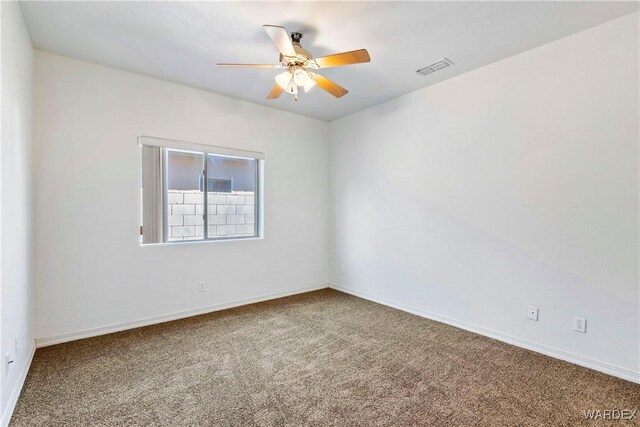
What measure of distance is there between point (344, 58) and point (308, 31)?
49 cm

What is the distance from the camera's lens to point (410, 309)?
12.4 feet

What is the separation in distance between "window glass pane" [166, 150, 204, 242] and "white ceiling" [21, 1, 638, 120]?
938 millimetres

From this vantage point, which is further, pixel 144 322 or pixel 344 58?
pixel 144 322

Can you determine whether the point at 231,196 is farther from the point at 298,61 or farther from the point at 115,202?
the point at 298,61

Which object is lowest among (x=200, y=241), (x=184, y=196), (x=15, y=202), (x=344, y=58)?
(x=200, y=241)

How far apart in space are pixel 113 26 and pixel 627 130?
3.98 meters

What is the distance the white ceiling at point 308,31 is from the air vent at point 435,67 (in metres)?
0.07

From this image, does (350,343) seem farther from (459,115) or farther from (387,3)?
(387,3)

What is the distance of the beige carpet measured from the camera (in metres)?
1.88

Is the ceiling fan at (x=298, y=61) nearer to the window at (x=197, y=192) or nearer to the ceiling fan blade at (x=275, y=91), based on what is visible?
the ceiling fan blade at (x=275, y=91)

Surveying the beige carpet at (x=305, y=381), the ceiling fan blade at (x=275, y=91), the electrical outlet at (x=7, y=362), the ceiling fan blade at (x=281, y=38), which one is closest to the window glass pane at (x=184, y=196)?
the beige carpet at (x=305, y=381)

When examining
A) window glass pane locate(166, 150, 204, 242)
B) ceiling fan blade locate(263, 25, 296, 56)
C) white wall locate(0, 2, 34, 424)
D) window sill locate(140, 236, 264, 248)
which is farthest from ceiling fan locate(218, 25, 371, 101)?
window sill locate(140, 236, 264, 248)

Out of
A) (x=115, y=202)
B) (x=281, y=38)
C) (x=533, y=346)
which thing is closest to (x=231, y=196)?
(x=115, y=202)

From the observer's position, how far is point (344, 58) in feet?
7.29
